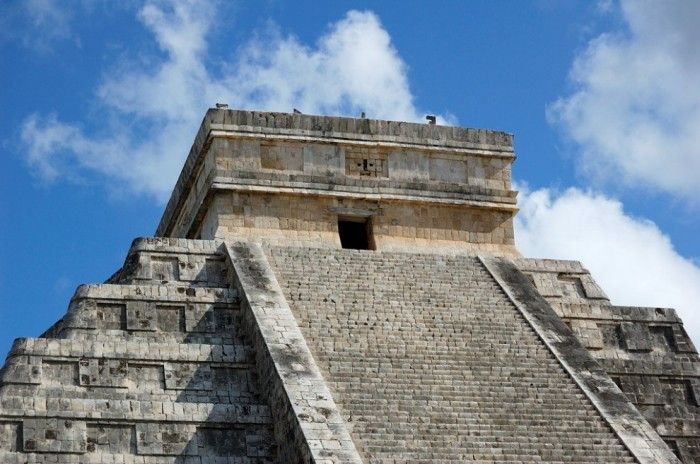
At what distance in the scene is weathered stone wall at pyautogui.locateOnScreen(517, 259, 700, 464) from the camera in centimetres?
1917

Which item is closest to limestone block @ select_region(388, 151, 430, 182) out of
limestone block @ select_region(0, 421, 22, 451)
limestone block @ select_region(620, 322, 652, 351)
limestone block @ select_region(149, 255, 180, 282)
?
limestone block @ select_region(620, 322, 652, 351)

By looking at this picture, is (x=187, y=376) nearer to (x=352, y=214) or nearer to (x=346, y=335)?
(x=346, y=335)

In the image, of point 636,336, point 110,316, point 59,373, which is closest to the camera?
point 59,373

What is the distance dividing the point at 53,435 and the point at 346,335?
3.79 meters

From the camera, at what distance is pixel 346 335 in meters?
18.1

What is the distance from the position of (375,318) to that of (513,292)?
237cm

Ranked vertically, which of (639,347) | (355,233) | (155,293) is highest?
(355,233)

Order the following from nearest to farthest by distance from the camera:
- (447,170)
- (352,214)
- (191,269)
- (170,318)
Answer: (170,318) < (191,269) < (352,214) < (447,170)

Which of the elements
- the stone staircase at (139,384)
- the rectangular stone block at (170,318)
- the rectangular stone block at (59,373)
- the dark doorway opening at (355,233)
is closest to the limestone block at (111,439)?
the stone staircase at (139,384)

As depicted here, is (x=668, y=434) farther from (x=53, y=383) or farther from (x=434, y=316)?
(x=53, y=383)

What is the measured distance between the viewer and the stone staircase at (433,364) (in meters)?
16.2

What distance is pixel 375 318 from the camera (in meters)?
18.7

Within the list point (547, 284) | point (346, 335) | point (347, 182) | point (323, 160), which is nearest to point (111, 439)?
point (346, 335)

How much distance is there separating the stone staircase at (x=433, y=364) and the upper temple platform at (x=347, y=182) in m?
0.86
